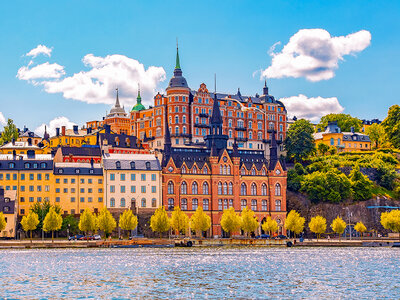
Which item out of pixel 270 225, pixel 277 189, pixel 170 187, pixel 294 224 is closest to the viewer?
pixel 294 224

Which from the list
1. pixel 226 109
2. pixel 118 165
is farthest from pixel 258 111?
pixel 118 165

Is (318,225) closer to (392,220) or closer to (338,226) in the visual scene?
(338,226)

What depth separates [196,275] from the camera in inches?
2955

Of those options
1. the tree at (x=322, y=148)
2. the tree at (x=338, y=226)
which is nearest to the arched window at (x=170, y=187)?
the tree at (x=338, y=226)

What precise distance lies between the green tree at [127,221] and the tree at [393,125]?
77975 millimetres

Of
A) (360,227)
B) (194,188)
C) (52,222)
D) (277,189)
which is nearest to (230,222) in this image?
(194,188)

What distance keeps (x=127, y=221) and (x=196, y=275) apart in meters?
55.1

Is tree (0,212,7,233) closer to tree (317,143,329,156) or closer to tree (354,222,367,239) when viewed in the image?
tree (354,222,367,239)

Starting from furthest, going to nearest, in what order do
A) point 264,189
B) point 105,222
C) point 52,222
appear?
point 264,189, point 105,222, point 52,222

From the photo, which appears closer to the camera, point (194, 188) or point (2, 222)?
point (2, 222)

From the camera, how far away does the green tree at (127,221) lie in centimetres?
12888

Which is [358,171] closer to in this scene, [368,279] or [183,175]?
[183,175]

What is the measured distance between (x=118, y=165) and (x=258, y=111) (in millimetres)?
54706

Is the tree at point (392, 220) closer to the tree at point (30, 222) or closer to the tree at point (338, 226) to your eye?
the tree at point (338, 226)
